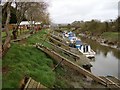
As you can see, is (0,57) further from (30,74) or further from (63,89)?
(63,89)

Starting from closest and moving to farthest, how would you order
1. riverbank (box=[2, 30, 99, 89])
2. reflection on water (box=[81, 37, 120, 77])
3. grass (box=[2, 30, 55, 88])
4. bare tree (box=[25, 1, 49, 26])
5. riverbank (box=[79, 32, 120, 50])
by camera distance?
grass (box=[2, 30, 55, 88]) < riverbank (box=[2, 30, 99, 89]) < reflection on water (box=[81, 37, 120, 77]) < bare tree (box=[25, 1, 49, 26]) < riverbank (box=[79, 32, 120, 50])

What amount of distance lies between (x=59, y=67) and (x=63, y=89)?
6.18 m

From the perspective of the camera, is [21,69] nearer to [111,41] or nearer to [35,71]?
[35,71]

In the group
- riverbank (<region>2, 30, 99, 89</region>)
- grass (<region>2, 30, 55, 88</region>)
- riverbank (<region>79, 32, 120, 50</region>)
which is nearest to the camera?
grass (<region>2, 30, 55, 88</region>)

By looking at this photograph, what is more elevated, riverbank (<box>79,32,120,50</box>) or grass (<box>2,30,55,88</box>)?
grass (<box>2,30,55,88</box>)

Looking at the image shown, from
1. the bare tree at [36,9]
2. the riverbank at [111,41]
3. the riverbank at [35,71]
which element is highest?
the bare tree at [36,9]

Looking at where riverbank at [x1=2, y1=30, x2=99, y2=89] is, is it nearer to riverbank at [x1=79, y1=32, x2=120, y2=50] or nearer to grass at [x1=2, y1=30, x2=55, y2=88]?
grass at [x1=2, y1=30, x2=55, y2=88]

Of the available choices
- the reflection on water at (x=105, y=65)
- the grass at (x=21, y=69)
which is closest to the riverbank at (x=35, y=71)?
the grass at (x=21, y=69)

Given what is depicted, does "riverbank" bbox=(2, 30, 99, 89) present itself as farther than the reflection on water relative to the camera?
No

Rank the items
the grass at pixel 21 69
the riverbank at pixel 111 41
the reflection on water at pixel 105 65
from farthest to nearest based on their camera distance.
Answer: the riverbank at pixel 111 41 < the reflection on water at pixel 105 65 < the grass at pixel 21 69

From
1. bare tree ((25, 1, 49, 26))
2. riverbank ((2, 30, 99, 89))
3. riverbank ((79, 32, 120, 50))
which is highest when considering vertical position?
bare tree ((25, 1, 49, 26))

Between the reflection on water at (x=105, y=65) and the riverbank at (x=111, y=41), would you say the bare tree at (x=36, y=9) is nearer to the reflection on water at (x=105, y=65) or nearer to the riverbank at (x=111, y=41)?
the reflection on water at (x=105, y=65)

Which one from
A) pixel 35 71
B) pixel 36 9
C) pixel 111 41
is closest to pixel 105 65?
pixel 36 9

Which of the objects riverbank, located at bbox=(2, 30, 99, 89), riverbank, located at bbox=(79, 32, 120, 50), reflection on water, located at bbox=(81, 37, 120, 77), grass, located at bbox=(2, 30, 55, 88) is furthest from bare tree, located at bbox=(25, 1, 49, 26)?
riverbank, located at bbox=(79, 32, 120, 50)
